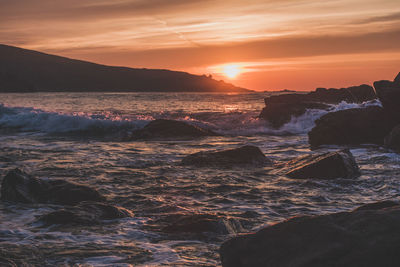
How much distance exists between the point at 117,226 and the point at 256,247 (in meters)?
2.47

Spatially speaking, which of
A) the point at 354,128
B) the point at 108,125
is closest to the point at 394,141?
the point at 354,128

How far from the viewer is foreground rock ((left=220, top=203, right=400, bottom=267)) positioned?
2.89 meters

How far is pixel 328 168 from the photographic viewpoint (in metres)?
8.17

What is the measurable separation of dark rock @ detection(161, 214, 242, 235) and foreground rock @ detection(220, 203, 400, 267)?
1577mm

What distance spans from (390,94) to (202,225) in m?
10.8

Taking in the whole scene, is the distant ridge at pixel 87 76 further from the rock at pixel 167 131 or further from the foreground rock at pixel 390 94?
the foreground rock at pixel 390 94

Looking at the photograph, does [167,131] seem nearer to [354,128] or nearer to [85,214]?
[354,128]

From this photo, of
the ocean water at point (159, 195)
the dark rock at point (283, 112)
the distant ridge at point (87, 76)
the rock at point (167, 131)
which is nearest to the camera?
the ocean water at point (159, 195)

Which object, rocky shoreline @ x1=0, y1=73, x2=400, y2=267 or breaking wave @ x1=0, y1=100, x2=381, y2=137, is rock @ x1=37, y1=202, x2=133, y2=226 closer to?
rocky shoreline @ x1=0, y1=73, x2=400, y2=267

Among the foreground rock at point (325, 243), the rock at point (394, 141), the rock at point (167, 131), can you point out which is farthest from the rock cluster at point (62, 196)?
the rock at point (167, 131)

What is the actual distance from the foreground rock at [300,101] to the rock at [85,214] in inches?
615

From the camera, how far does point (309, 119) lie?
2111cm

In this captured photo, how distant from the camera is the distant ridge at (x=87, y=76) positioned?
13588 cm

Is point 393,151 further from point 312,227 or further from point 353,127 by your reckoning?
point 312,227
